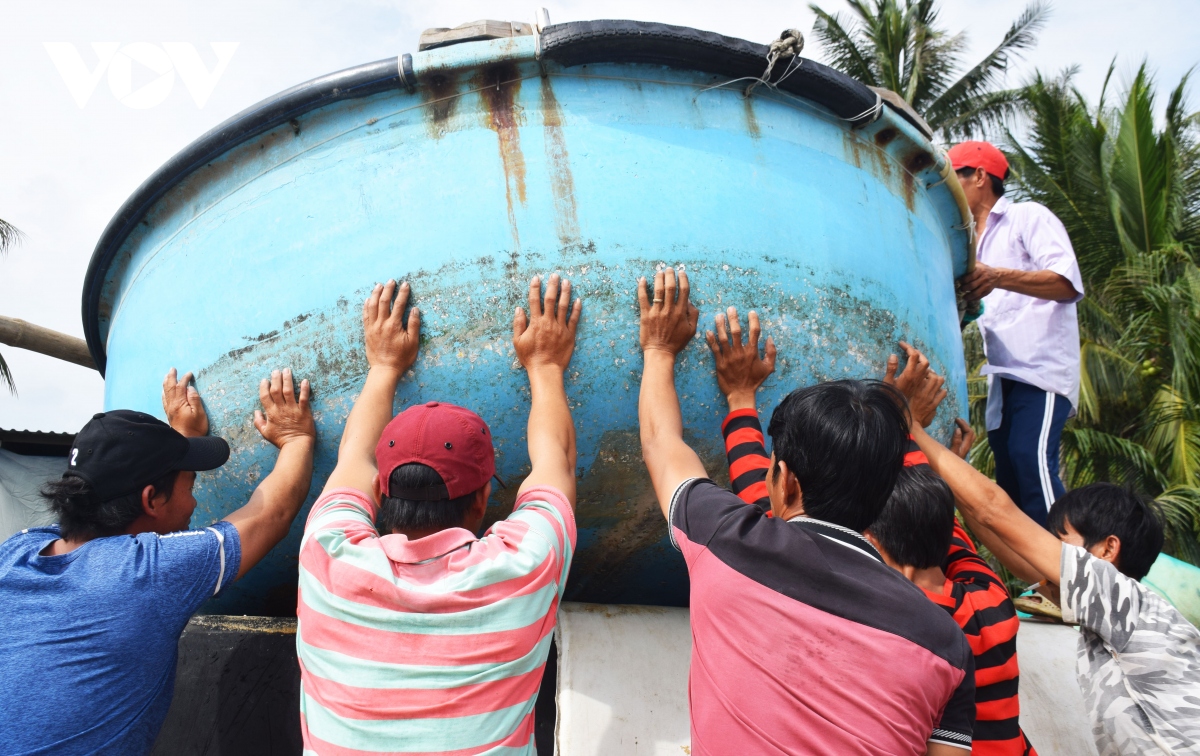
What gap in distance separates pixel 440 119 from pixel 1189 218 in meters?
14.0

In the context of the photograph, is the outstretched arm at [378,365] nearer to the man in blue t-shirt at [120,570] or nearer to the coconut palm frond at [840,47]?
the man in blue t-shirt at [120,570]

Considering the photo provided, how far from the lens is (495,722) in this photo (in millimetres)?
1352

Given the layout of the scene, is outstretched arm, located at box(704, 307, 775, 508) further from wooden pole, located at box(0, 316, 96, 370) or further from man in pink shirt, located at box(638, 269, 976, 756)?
wooden pole, located at box(0, 316, 96, 370)

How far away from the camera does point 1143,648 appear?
6.04 ft

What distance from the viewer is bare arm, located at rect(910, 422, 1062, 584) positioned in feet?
6.34

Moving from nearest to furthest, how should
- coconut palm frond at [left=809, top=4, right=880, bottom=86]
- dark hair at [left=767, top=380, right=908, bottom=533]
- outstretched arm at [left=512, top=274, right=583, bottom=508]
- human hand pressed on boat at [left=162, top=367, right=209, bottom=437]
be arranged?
dark hair at [left=767, top=380, right=908, bottom=533] → outstretched arm at [left=512, top=274, right=583, bottom=508] → human hand pressed on boat at [left=162, top=367, right=209, bottom=437] → coconut palm frond at [left=809, top=4, right=880, bottom=86]

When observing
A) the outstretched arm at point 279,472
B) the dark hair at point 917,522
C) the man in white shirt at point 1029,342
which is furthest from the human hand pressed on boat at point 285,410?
the man in white shirt at point 1029,342

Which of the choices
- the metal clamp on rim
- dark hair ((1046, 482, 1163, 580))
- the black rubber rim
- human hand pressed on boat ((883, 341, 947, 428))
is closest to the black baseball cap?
the black rubber rim

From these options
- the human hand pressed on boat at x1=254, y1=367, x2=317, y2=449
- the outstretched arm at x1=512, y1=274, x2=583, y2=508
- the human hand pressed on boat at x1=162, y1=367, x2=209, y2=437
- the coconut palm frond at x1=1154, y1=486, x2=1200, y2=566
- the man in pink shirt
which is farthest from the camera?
the coconut palm frond at x1=1154, y1=486, x2=1200, y2=566

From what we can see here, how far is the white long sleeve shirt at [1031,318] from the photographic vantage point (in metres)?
2.79

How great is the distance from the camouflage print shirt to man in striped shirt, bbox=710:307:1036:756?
0.19 meters

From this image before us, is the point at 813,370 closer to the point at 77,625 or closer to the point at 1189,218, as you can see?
the point at 77,625

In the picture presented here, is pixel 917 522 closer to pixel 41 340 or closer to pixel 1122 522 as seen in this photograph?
pixel 1122 522

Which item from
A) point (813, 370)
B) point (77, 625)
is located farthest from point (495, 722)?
point (813, 370)
